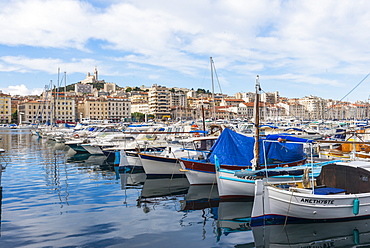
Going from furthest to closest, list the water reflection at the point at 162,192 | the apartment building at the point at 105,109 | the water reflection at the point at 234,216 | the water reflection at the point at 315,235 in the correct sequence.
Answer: the apartment building at the point at 105,109 → the water reflection at the point at 162,192 → the water reflection at the point at 234,216 → the water reflection at the point at 315,235

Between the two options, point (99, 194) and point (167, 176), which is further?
point (167, 176)

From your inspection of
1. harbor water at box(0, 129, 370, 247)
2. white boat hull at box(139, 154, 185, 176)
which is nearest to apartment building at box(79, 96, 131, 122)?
white boat hull at box(139, 154, 185, 176)

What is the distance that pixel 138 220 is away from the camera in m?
12.9

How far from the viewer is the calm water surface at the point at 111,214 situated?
35.7 feet

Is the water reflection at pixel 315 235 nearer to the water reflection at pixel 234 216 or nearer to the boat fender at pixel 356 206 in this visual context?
the boat fender at pixel 356 206

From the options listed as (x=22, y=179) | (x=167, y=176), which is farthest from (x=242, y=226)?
(x=22, y=179)

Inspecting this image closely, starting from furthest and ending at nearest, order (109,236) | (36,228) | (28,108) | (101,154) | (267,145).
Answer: (28,108) < (101,154) < (267,145) < (36,228) < (109,236)

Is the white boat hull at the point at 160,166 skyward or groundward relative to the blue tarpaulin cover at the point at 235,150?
groundward

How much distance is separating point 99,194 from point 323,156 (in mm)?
14307

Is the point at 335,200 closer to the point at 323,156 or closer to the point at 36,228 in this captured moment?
the point at 36,228

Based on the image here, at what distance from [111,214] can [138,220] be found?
1.38m

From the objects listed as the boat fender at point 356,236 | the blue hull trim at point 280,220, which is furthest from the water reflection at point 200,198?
the boat fender at point 356,236

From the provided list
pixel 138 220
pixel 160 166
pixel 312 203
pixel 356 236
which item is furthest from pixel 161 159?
pixel 356 236

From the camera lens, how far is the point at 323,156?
2247 centimetres
